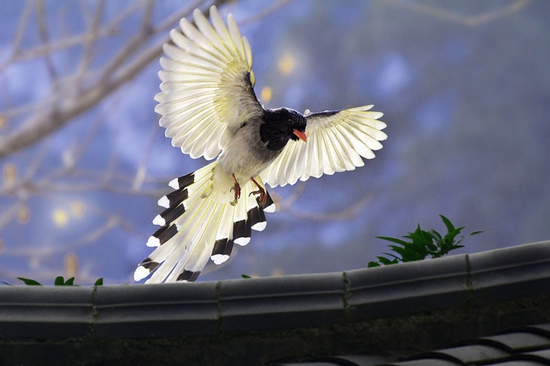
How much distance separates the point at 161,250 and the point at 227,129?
15.6 inches

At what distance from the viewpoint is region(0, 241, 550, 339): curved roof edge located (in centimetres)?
129

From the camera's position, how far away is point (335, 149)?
243cm

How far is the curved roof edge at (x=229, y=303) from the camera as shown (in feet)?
4.24

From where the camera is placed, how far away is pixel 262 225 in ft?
7.27

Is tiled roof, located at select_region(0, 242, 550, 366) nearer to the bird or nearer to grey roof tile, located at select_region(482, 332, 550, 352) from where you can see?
grey roof tile, located at select_region(482, 332, 550, 352)

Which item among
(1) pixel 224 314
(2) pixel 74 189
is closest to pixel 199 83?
(1) pixel 224 314

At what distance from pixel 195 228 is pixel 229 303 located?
2.65ft

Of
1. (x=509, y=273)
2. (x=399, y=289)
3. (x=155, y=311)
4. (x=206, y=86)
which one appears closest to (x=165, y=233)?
(x=206, y=86)

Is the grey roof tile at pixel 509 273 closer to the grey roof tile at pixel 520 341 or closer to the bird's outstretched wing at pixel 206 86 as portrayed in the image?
the grey roof tile at pixel 520 341

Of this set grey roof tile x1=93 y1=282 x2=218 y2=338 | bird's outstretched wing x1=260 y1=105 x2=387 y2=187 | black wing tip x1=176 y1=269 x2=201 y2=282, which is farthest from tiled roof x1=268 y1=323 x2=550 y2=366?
bird's outstretched wing x1=260 y1=105 x2=387 y2=187

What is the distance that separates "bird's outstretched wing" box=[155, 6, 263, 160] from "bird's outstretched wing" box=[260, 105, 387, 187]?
291 mm

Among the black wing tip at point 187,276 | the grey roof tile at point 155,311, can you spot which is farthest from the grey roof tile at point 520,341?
the black wing tip at point 187,276

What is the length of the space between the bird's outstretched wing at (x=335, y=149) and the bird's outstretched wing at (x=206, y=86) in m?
0.29

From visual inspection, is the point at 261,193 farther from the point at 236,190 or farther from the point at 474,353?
the point at 474,353
